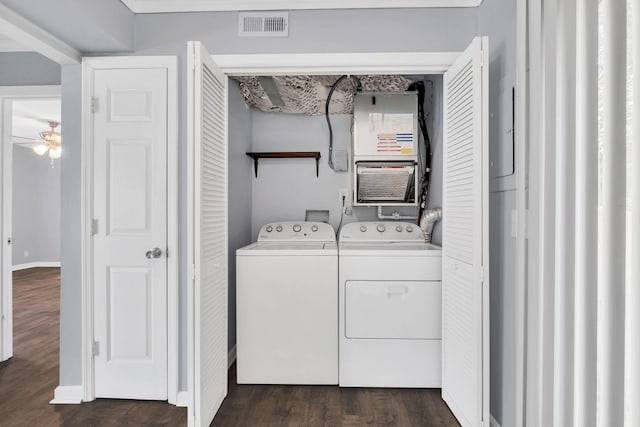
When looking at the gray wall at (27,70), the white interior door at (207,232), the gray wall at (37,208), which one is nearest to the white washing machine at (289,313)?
the white interior door at (207,232)

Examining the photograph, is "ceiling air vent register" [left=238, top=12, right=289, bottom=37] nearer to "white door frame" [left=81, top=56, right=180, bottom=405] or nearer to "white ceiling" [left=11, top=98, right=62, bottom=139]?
"white door frame" [left=81, top=56, right=180, bottom=405]

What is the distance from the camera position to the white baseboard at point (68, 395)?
7.86 ft

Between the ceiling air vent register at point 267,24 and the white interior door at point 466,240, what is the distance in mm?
1027

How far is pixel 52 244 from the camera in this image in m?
7.88

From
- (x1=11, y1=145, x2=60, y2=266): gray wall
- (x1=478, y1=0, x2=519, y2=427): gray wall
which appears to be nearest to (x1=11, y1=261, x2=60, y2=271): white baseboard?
(x1=11, y1=145, x2=60, y2=266): gray wall

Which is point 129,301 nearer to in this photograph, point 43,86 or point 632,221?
point 43,86

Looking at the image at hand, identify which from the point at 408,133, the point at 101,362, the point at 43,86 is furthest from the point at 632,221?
the point at 43,86

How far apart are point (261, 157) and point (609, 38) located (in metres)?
2.73

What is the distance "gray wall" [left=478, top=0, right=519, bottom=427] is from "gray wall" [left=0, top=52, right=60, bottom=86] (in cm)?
289

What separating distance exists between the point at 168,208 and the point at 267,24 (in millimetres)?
1268

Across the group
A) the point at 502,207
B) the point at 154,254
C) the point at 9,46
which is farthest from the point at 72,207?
the point at 502,207

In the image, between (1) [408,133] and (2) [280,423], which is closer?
(2) [280,423]

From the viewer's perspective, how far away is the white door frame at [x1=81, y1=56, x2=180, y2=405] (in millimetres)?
2342

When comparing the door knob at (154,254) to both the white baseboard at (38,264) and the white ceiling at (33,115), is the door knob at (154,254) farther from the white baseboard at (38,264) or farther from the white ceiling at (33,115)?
the white baseboard at (38,264)
